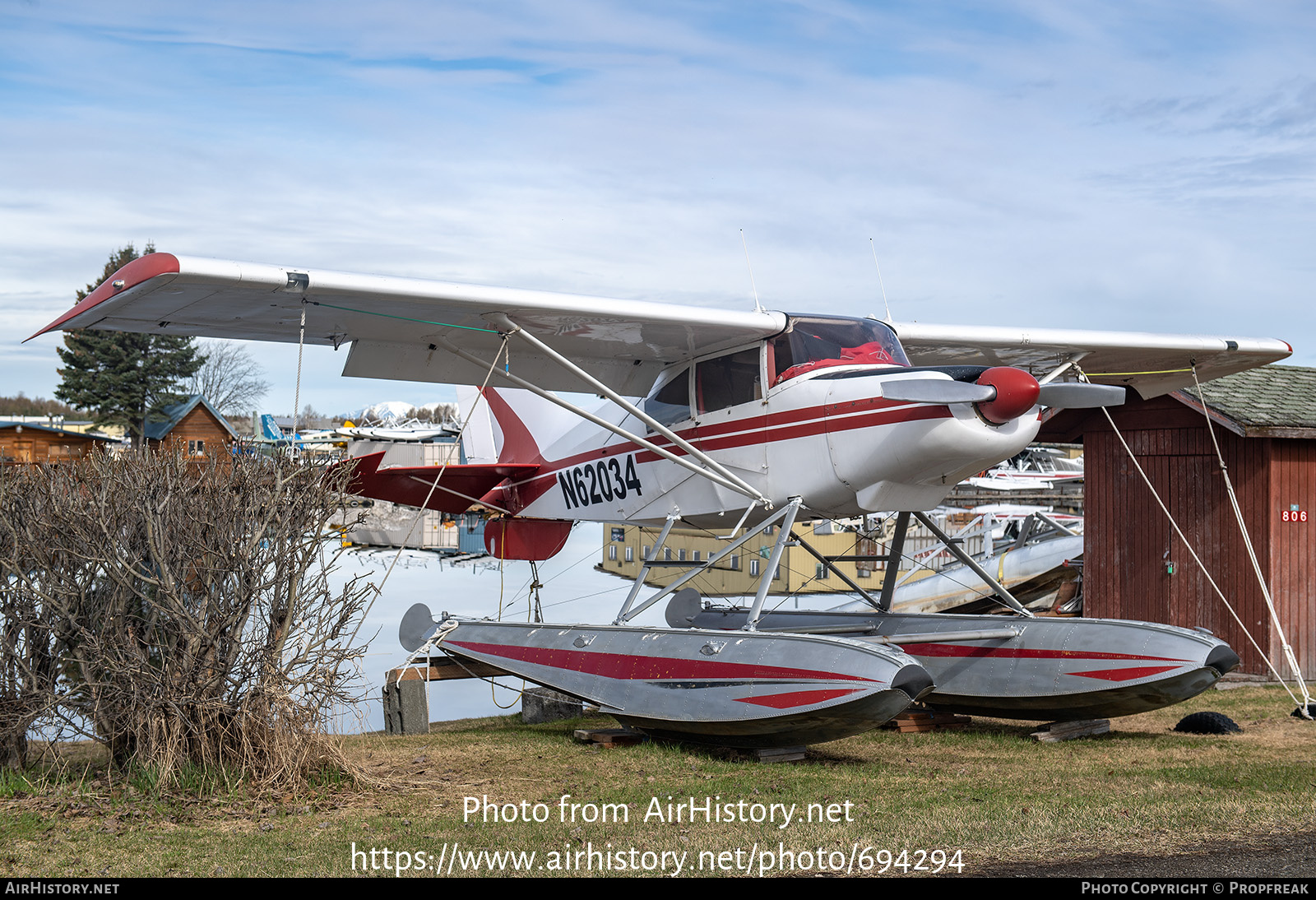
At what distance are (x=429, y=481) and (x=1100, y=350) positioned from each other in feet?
22.0

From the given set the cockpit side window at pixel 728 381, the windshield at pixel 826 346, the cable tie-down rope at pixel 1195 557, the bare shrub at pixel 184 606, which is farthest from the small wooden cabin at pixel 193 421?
the bare shrub at pixel 184 606

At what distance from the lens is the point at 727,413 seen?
9.34 metres

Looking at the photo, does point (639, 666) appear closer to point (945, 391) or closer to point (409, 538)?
point (409, 538)

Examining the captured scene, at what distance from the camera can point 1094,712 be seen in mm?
8961

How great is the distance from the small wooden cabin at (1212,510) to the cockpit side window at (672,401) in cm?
627

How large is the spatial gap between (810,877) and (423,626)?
21.5ft

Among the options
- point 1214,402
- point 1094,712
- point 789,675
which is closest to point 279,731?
point 789,675

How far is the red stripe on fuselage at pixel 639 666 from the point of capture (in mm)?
7367

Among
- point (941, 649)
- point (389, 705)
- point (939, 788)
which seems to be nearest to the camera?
point (939, 788)

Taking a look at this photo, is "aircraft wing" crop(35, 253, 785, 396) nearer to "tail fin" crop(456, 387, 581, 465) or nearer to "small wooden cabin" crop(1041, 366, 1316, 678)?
"tail fin" crop(456, 387, 581, 465)

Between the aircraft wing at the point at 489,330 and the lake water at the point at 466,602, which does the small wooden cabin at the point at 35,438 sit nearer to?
the lake water at the point at 466,602

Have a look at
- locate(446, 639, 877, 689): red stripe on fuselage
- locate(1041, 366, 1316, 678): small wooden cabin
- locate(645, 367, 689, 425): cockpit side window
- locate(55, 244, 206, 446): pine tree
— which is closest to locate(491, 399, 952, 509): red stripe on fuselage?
locate(645, 367, 689, 425): cockpit side window

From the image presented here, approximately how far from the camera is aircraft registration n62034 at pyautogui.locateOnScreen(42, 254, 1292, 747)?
7.49 meters
